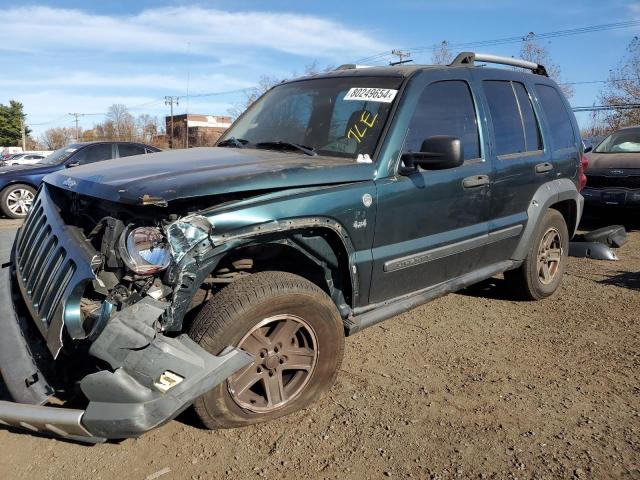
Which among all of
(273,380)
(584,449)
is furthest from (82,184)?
(584,449)

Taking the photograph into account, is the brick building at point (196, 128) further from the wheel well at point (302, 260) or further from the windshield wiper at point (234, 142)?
the wheel well at point (302, 260)

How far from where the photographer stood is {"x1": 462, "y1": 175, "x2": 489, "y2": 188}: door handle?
3.63 m

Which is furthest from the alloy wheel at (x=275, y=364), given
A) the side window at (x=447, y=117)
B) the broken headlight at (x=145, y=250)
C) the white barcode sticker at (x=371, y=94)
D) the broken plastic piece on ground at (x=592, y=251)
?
the broken plastic piece on ground at (x=592, y=251)

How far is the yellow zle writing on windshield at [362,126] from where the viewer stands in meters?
3.33

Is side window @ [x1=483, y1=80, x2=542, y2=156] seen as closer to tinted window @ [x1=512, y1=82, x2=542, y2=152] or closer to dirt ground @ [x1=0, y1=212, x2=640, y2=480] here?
tinted window @ [x1=512, y1=82, x2=542, y2=152]

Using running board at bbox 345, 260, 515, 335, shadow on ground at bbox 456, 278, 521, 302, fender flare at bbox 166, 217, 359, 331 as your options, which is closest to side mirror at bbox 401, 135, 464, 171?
running board at bbox 345, 260, 515, 335

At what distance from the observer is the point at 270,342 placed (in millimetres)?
2750

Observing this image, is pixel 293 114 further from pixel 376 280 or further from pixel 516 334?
pixel 516 334

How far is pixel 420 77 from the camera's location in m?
3.51

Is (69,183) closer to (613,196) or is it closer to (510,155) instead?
(510,155)

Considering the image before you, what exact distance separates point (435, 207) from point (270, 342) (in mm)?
1438

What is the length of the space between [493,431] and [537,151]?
8.52 feet

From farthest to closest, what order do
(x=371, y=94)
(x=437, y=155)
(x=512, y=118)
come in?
1. (x=512, y=118)
2. (x=371, y=94)
3. (x=437, y=155)

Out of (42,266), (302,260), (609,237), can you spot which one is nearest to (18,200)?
(42,266)
